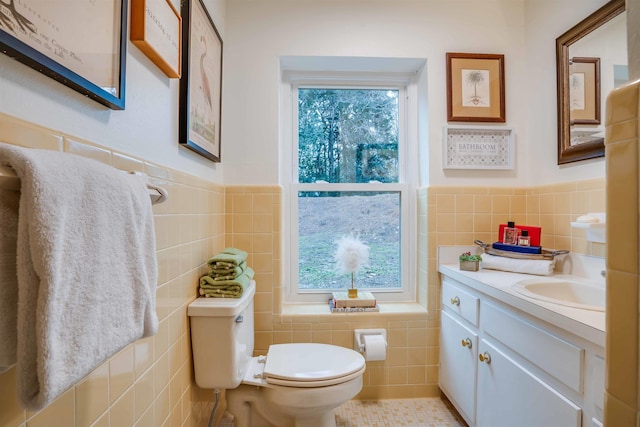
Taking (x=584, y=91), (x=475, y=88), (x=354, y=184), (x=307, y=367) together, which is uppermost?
(x=475, y=88)

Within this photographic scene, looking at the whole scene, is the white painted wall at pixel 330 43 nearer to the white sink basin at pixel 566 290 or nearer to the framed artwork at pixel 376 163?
the framed artwork at pixel 376 163

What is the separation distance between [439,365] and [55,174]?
1.96 meters

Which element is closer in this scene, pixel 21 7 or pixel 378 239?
→ pixel 21 7

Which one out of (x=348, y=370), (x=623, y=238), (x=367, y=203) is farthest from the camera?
(x=367, y=203)

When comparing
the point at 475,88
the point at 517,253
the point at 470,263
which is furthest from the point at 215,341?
the point at 475,88

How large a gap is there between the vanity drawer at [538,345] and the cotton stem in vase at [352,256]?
27.2 inches

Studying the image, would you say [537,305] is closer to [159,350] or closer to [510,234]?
[510,234]

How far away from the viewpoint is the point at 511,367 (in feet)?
3.84

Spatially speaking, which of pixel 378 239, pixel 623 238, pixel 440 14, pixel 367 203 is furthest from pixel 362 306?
pixel 440 14

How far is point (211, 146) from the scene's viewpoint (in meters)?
1.48

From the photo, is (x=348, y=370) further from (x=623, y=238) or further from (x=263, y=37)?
(x=263, y=37)

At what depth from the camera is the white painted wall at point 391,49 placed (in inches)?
68.7

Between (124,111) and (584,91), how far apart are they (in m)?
1.95

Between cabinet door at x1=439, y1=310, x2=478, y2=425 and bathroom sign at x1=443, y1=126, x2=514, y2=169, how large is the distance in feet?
2.91
